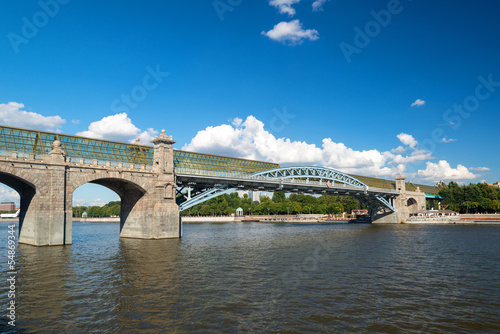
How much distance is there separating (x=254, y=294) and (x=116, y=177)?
25.8 m

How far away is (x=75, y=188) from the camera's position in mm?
34000

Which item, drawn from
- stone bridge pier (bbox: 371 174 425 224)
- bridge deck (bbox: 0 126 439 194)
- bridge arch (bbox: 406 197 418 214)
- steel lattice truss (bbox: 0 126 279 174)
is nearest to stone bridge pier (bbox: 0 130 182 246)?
bridge deck (bbox: 0 126 439 194)

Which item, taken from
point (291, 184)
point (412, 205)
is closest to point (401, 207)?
point (412, 205)

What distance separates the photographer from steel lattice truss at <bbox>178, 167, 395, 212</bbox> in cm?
4906

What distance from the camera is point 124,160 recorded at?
1644 inches

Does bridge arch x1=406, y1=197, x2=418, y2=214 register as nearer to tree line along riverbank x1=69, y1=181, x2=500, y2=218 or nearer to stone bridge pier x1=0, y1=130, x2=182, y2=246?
tree line along riverbank x1=69, y1=181, x2=500, y2=218

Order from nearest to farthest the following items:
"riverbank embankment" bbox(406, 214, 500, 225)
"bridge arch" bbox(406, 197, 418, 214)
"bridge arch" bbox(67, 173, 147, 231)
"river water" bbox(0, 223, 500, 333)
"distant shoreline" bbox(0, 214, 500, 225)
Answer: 1. "river water" bbox(0, 223, 500, 333)
2. "bridge arch" bbox(67, 173, 147, 231)
3. "riverbank embankment" bbox(406, 214, 500, 225)
4. "distant shoreline" bbox(0, 214, 500, 225)
5. "bridge arch" bbox(406, 197, 418, 214)

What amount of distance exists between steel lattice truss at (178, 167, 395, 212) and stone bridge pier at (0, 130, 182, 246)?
4563 mm

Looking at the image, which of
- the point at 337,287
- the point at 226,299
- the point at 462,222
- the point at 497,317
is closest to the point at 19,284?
the point at 226,299

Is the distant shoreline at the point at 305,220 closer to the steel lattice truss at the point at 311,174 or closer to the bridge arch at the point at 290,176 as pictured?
the bridge arch at the point at 290,176

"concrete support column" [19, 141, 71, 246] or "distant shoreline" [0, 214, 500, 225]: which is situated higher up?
"concrete support column" [19, 141, 71, 246]

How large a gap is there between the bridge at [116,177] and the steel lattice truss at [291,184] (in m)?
0.23

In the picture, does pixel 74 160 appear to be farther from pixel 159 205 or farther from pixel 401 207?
pixel 401 207

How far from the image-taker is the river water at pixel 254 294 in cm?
1236
